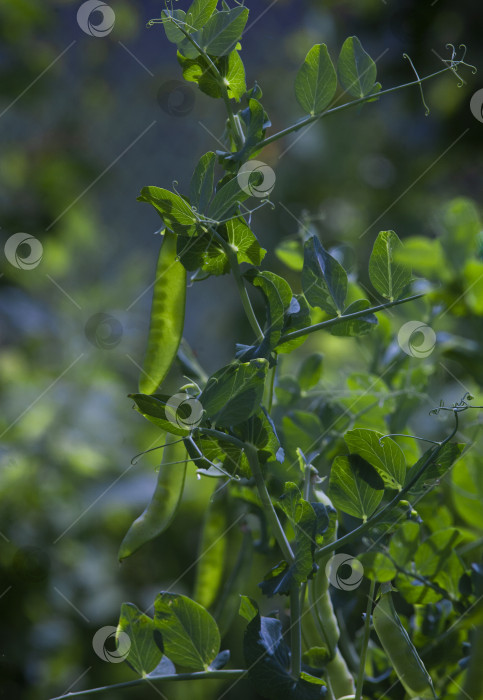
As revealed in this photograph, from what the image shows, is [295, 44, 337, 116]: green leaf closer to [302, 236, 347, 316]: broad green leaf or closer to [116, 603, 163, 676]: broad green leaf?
[302, 236, 347, 316]: broad green leaf

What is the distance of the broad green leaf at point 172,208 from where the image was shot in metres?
0.17

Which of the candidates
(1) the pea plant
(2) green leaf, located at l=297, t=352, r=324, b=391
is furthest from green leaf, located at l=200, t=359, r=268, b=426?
(2) green leaf, located at l=297, t=352, r=324, b=391

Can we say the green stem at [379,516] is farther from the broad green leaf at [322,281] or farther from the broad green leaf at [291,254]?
the broad green leaf at [291,254]

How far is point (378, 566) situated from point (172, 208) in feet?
0.40

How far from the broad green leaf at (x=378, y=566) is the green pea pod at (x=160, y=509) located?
6 centimetres

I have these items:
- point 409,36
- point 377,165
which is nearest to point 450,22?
point 409,36

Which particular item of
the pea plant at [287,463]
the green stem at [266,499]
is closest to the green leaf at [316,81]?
the pea plant at [287,463]

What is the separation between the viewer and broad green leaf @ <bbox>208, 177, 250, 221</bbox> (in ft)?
0.56

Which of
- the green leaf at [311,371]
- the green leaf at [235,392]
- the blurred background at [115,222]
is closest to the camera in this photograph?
the green leaf at [235,392]

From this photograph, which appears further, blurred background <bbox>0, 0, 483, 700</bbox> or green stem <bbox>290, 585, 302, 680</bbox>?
blurred background <bbox>0, 0, 483, 700</bbox>

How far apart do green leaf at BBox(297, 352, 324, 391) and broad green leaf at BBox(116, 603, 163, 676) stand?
0.12m

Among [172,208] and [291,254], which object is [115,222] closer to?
[291,254]

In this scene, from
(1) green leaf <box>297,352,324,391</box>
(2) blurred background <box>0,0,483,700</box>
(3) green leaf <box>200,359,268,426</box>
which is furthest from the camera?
(2) blurred background <box>0,0,483,700</box>

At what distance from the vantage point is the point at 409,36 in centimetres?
102
